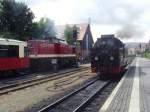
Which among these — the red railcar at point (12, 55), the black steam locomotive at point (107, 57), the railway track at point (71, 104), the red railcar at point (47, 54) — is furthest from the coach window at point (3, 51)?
the railway track at point (71, 104)

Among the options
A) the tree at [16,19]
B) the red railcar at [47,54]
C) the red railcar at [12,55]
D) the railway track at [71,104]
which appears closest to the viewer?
the railway track at [71,104]

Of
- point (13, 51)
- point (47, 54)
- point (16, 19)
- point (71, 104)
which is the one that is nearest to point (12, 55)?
point (13, 51)

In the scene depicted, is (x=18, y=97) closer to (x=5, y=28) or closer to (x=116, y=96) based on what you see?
(x=116, y=96)

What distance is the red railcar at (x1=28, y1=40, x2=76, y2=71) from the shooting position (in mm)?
33375

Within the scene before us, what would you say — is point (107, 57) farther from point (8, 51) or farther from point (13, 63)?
point (8, 51)

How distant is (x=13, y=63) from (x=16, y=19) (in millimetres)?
19798

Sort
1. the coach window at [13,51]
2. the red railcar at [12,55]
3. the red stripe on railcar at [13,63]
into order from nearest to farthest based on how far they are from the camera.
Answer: the red stripe on railcar at [13,63]
the red railcar at [12,55]
the coach window at [13,51]

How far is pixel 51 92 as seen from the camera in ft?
59.0

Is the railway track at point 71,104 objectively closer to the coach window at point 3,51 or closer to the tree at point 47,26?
the coach window at point 3,51

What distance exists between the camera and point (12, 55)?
26500mm

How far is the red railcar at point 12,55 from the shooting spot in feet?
82.2

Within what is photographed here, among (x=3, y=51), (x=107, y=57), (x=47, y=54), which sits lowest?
(x=107, y=57)

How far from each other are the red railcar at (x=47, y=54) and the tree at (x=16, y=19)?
5938mm

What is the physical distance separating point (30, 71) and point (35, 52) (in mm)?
1856
